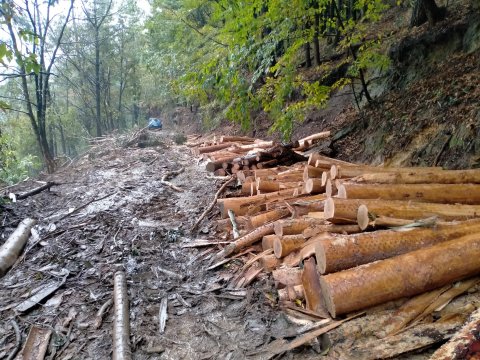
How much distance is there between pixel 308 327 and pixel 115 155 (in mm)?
12298

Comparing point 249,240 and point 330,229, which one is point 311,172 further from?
point 330,229

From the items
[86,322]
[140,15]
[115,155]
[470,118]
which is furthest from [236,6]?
[140,15]

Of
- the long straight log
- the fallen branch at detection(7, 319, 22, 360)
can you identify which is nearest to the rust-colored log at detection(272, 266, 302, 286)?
the fallen branch at detection(7, 319, 22, 360)

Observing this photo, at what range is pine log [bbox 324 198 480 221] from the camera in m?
3.54

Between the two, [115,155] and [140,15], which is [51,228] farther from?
[140,15]

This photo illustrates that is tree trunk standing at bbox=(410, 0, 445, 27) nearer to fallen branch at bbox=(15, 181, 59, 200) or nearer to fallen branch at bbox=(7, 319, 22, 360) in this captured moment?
fallen branch at bbox=(7, 319, 22, 360)

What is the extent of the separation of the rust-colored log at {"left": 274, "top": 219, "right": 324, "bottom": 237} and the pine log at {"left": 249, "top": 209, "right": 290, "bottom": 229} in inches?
26.1

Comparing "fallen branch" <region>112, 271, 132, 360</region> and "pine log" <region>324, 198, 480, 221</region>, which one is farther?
"pine log" <region>324, 198, 480, 221</region>

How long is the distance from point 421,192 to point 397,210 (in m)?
0.71

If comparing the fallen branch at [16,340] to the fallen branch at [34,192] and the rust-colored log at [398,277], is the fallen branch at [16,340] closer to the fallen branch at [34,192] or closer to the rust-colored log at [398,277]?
the rust-colored log at [398,277]

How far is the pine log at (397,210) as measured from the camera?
3543mm

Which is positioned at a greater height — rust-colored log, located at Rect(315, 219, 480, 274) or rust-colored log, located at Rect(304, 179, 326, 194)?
rust-colored log, located at Rect(304, 179, 326, 194)

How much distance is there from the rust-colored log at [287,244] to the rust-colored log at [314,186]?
1.32m

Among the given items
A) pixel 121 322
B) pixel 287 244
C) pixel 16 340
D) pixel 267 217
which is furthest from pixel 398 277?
pixel 16 340
